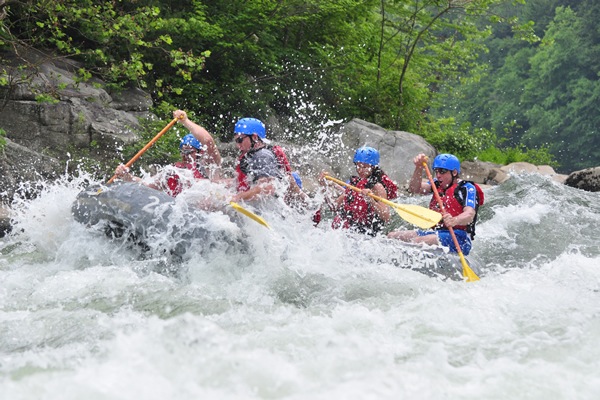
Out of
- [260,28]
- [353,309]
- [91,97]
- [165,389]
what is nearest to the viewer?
[165,389]

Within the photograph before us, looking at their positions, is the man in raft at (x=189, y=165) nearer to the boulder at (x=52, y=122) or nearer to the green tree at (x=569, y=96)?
the boulder at (x=52, y=122)

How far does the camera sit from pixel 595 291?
5.55 m

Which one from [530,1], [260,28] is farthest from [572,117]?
[260,28]

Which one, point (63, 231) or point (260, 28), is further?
point (260, 28)

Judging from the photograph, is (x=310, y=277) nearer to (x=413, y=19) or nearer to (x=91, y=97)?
(x=91, y=97)

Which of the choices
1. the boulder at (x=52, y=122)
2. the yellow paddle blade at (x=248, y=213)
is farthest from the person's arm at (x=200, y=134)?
the boulder at (x=52, y=122)

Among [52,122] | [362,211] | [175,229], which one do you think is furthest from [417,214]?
[52,122]

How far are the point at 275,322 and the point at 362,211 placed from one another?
102 inches

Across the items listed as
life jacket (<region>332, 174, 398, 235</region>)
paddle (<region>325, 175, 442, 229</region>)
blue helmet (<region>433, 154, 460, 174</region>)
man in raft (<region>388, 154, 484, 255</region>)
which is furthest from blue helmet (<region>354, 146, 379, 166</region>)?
blue helmet (<region>433, 154, 460, 174</region>)

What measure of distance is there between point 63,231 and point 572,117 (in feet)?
118

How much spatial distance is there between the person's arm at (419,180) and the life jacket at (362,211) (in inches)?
8.2

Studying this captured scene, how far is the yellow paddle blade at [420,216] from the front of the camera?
657 centimetres

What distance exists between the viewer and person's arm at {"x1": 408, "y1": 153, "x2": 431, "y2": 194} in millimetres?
6895

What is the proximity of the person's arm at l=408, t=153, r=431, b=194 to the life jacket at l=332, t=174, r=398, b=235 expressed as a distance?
21cm
